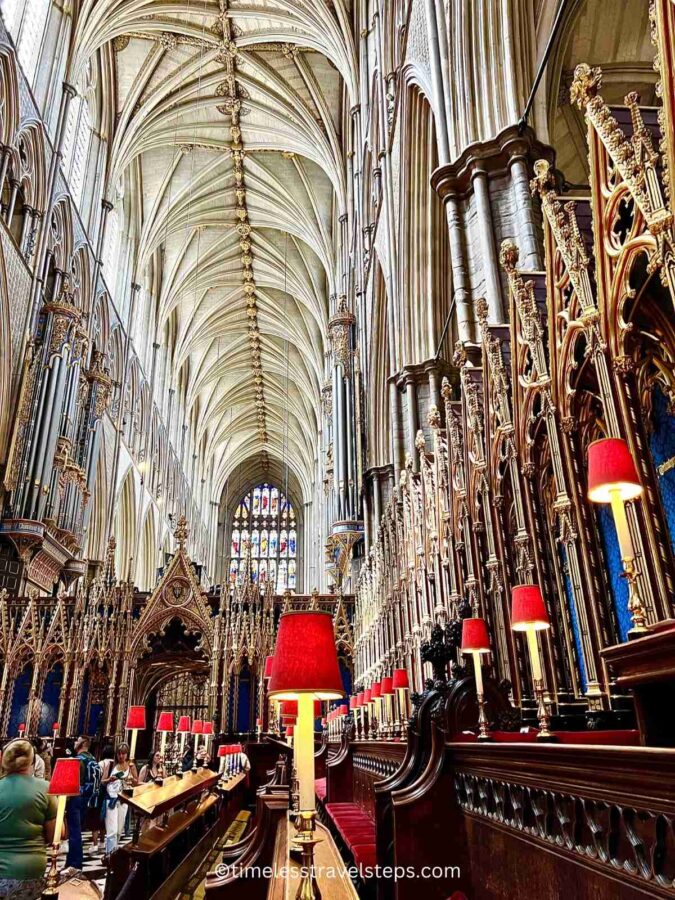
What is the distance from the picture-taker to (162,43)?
63.1 ft

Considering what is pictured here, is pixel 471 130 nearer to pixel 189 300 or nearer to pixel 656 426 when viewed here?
pixel 656 426

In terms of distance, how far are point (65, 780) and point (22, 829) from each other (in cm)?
74

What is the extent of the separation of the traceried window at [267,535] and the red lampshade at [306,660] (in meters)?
38.6

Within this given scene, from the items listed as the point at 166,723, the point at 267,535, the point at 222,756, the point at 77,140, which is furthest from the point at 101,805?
the point at 267,535

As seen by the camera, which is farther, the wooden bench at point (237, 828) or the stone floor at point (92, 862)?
the wooden bench at point (237, 828)

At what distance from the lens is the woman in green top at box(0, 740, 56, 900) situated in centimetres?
274

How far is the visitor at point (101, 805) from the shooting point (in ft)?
25.7

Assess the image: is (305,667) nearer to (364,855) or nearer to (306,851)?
(306,851)

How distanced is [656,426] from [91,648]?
39.6 ft

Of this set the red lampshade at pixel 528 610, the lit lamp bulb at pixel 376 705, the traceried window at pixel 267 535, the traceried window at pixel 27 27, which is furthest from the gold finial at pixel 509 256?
the traceried window at pixel 267 535

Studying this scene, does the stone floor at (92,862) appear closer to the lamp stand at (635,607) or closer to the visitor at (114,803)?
the visitor at (114,803)

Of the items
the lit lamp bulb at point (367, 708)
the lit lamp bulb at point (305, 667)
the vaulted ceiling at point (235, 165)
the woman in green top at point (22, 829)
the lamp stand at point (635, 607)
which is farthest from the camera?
the vaulted ceiling at point (235, 165)

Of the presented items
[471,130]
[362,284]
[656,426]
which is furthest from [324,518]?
[656,426]

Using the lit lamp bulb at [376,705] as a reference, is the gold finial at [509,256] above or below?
above
